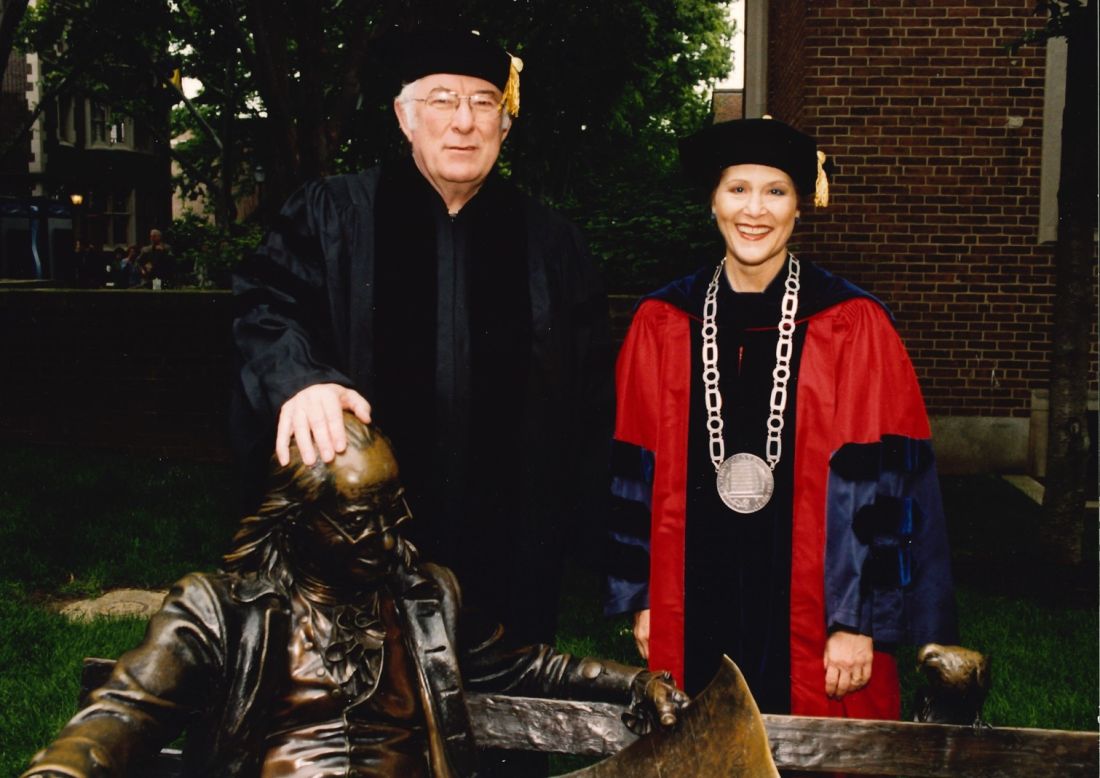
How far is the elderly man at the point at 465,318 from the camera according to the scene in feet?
8.73

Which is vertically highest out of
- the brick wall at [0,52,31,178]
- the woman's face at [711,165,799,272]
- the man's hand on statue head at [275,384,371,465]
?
the brick wall at [0,52,31,178]

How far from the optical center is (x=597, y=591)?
6.16 meters

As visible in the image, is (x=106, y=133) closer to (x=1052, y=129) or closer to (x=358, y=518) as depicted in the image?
(x=1052, y=129)

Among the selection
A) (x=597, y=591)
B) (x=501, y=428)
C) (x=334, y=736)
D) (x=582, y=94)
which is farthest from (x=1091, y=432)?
(x=582, y=94)

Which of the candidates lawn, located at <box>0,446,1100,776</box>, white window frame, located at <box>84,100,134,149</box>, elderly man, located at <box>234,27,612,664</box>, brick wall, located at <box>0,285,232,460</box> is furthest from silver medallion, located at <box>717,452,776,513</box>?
white window frame, located at <box>84,100,134,149</box>

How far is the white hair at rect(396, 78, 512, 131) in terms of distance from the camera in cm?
267

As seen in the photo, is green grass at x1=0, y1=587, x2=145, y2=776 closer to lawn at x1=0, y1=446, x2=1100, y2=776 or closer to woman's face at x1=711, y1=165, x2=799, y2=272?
lawn at x1=0, y1=446, x2=1100, y2=776

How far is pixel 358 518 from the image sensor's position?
76.2 inches

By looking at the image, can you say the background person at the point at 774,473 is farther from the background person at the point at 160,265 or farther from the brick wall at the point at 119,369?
the background person at the point at 160,265

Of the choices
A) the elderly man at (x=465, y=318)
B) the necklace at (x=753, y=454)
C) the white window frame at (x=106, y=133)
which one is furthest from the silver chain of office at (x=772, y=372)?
the white window frame at (x=106, y=133)

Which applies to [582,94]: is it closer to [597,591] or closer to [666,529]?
[597,591]

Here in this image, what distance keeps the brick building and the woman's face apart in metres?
6.37

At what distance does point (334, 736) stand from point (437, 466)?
834mm

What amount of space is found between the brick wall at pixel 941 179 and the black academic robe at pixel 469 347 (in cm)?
664
